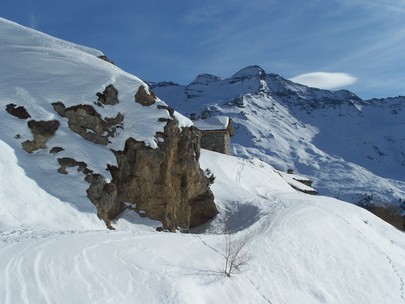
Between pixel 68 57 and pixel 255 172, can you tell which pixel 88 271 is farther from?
pixel 255 172

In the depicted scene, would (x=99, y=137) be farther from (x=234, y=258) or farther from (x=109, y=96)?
(x=234, y=258)

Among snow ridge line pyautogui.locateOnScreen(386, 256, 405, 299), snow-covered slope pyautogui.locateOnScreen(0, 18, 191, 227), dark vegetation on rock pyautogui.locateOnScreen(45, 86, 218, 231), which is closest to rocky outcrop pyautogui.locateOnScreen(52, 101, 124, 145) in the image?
dark vegetation on rock pyautogui.locateOnScreen(45, 86, 218, 231)

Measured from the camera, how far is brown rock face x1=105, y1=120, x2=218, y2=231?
22031mm

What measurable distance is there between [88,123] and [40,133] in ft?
7.98

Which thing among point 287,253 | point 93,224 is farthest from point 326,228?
point 93,224

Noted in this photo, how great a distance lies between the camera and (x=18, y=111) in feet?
71.9

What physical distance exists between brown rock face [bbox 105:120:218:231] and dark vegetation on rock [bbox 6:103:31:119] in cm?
447

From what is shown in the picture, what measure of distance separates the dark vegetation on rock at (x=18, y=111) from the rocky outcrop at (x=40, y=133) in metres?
0.57

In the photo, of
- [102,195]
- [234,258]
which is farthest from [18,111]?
[234,258]

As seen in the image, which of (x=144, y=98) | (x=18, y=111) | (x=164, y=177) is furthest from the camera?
(x=144, y=98)

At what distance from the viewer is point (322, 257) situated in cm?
2047

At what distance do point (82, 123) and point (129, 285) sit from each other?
12278 millimetres

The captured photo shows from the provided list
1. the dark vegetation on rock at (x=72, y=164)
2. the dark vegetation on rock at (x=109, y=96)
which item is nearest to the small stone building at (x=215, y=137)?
the dark vegetation on rock at (x=109, y=96)

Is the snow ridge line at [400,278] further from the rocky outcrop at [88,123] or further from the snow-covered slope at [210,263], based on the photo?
the rocky outcrop at [88,123]
